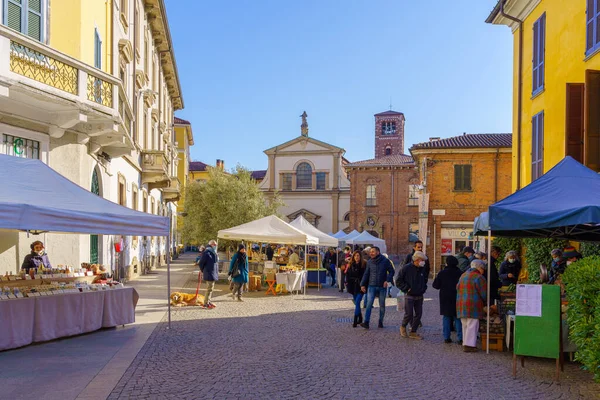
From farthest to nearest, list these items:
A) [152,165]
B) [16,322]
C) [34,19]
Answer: [152,165] → [34,19] → [16,322]

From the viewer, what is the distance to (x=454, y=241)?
30.6m

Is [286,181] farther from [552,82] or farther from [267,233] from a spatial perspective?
[552,82]

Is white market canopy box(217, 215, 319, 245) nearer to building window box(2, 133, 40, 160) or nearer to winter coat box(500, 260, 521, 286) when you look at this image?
building window box(2, 133, 40, 160)

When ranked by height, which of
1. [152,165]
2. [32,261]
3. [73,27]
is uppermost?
[73,27]

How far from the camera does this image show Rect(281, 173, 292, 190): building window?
207 ft

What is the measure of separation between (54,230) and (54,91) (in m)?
4.55

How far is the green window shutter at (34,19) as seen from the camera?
1270 centimetres

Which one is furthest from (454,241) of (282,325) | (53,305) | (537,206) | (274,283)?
(53,305)

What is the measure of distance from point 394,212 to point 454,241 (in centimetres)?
2554

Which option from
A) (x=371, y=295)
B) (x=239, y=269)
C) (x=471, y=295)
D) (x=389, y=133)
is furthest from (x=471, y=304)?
(x=389, y=133)

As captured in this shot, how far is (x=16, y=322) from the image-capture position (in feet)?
30.1

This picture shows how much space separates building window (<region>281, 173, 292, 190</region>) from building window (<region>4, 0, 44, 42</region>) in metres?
50.2

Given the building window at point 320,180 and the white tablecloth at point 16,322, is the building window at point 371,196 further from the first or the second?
the white tablecloth at point 16,322

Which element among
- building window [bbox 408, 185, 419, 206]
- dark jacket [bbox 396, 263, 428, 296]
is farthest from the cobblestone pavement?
building window [bbox 408, 185, 419, 206]
